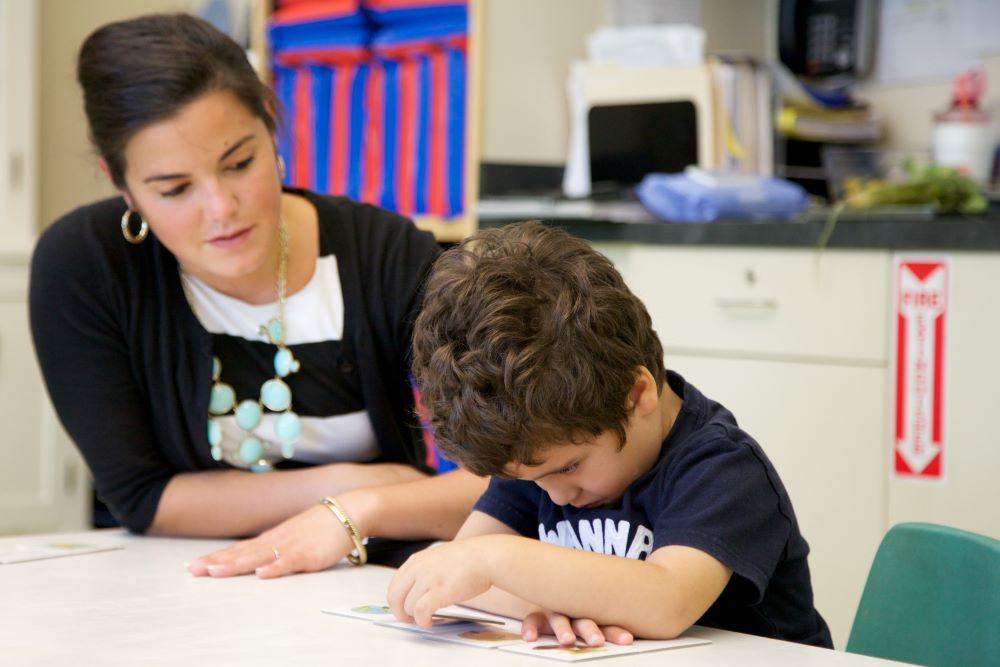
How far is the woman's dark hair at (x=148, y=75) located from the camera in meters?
1.38

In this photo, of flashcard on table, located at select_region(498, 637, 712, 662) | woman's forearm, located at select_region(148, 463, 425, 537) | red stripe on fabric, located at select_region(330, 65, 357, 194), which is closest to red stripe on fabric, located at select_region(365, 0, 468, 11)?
red stripe on fabric, located at select_region(330, 65, 357, 194)

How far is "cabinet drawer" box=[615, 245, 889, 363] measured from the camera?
2.08m

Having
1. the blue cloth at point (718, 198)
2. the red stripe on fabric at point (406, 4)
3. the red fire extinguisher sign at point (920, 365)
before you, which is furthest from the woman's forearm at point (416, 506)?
the red stripe on fabric at point (406, 4)

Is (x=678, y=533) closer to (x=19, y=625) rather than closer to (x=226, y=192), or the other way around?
(x=19, y=625)

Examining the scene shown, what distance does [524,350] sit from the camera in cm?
96

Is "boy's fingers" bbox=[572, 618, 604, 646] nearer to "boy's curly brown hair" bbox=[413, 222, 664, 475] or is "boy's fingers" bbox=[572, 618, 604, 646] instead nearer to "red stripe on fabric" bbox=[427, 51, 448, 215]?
"boy's curly brown hair" bbox=[413, 222, 664, 475]

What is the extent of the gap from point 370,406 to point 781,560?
58 centimetres

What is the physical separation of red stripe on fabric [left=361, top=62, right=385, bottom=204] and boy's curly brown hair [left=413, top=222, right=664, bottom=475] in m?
1.89

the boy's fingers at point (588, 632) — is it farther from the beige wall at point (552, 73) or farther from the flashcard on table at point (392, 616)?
the beige wall at point (552, 73)

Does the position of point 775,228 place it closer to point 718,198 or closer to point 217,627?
point 718,198

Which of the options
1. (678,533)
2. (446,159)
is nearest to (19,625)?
(678,533)

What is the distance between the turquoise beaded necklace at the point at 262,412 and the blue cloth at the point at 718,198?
1069mm

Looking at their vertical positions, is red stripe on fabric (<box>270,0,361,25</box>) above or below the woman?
above

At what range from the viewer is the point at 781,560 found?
1047mm
